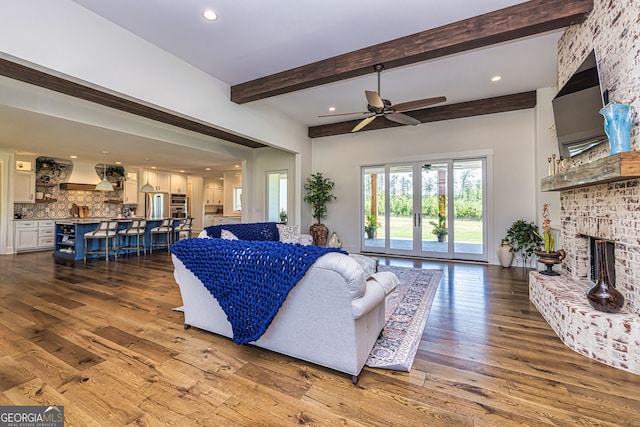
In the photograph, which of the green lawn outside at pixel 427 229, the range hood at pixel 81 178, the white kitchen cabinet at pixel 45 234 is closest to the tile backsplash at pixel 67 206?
the range hood at pixel 81 178

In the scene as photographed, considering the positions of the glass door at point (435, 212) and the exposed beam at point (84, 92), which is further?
the glass door at point (435, 212)

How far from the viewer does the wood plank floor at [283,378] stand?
5.41 ft

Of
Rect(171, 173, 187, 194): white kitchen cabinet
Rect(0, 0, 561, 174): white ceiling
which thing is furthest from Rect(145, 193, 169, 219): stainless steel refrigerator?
Rect(0, 0, 561, 174): white ceiling

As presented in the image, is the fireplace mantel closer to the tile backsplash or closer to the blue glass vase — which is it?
the blue glass vase

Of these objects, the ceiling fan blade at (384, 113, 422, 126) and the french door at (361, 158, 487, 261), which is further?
the french door at (361, 158, 487, 261)

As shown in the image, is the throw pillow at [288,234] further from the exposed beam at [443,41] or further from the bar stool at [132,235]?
the bar stool at [132,235]

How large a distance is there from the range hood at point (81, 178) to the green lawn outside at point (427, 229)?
353 inches

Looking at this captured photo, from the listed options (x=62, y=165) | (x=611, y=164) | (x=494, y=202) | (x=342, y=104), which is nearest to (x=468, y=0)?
(x=611, y=164)

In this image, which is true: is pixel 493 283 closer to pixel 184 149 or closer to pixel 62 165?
pixel 184 149

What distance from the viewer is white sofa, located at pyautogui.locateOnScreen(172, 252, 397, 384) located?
1.89 meters

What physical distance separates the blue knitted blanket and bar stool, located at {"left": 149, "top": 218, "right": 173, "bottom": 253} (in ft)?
20.1

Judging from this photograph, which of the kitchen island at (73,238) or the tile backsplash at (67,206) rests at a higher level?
the tile backsplash at (67,206)

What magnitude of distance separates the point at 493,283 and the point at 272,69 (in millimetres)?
4686

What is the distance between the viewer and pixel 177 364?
2184mm
